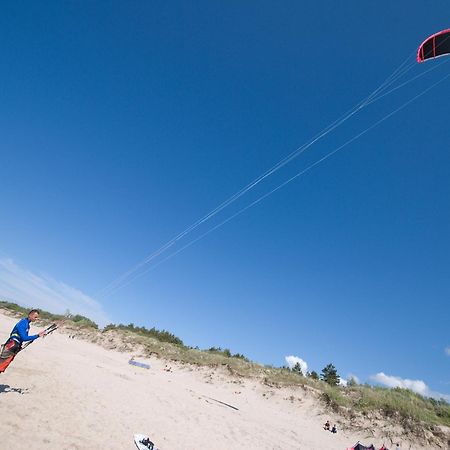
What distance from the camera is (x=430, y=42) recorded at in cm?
902

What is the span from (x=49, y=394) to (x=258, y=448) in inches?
213

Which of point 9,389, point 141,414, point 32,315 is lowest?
point 9,389

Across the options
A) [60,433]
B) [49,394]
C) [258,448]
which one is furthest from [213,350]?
[60,433]

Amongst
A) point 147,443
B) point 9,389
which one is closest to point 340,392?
point 147,443

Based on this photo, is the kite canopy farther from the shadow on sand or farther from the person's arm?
the shadow on sand

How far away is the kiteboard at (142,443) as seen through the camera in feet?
21.2

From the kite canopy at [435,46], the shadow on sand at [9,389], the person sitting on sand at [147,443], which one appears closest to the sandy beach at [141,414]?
the shadow on sand at [9,389]

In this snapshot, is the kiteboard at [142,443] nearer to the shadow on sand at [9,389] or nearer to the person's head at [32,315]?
the shadow on sand at [9,389]

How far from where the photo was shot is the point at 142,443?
21.8ft

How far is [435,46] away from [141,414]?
12.2 meters

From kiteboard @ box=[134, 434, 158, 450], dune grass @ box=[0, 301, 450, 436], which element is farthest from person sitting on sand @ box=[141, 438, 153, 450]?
dune grass @ box=[0, 301, 450, 436]

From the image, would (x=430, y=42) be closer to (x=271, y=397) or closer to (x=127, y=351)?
(x=271, y=397)

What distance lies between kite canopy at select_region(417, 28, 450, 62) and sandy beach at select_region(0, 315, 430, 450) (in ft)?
37.0

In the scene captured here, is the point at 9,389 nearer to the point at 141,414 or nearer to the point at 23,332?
the point at 23,332
